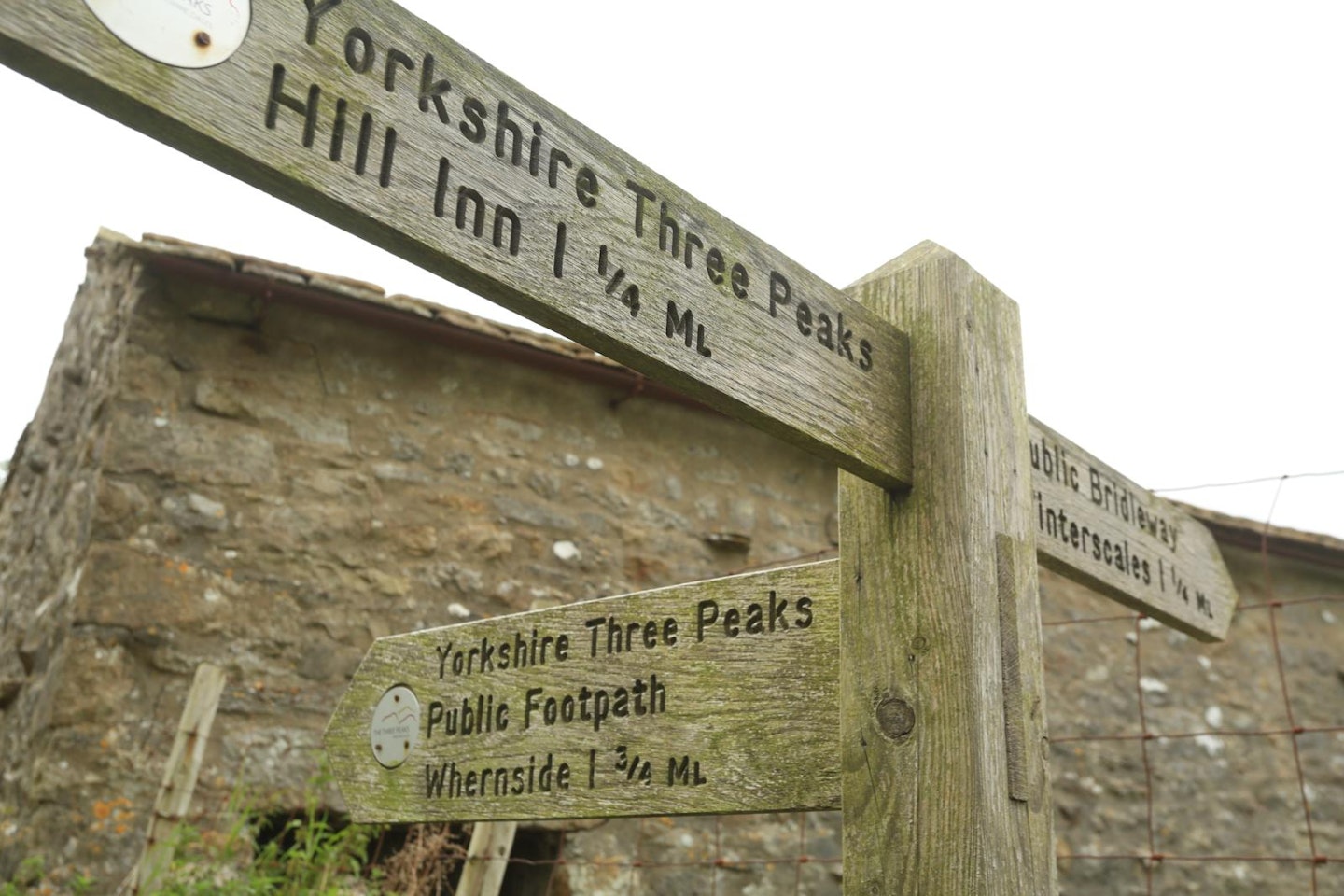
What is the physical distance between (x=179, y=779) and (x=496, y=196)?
2.73 metres

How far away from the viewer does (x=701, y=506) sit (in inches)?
211

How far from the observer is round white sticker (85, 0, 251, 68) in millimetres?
1053

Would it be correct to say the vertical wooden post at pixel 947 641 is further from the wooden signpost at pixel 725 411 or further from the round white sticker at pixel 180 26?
the round white sticker at pixel 180 26

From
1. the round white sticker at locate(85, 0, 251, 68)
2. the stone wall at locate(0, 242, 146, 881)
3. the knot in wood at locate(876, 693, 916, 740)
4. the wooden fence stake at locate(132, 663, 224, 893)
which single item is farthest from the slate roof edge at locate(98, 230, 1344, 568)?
the round white sticker at locate(85, 0, 251, 68)

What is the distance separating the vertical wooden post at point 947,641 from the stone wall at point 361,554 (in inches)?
96.9

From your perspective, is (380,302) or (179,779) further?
(380,302)

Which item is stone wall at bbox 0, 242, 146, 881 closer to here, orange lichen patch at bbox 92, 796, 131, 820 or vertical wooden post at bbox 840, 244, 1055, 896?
orange lichen patch at bbox 92, 796, 131, 820

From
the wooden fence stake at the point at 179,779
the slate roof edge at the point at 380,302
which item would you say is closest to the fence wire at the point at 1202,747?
the slate roof edge at the point at 380,302

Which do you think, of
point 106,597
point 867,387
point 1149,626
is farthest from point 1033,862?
point 1149,626

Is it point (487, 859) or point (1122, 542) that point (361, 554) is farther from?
point (1122, 542)

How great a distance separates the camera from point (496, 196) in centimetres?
132

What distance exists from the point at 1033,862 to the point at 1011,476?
22.7 inches

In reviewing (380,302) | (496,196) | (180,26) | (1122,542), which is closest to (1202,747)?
(1122,542)

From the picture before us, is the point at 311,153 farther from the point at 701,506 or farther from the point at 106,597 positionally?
the point at 701,506
